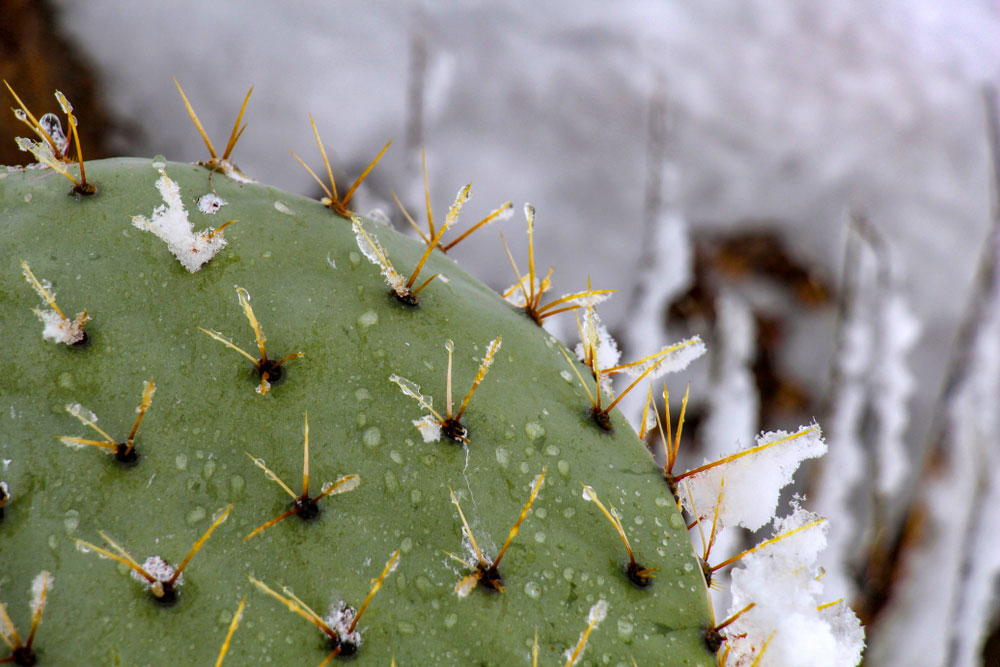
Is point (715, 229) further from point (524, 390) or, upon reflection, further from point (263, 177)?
point (524, 390)

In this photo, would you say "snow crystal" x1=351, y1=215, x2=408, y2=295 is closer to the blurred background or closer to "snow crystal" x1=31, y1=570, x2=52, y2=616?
"snow crystal" x1=31, y1=570, x2=52, y2=616

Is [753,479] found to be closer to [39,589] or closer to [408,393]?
[408,393]

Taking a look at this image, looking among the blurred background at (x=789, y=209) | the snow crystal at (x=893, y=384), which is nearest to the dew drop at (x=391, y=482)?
the blurred background at (x=789, y=209)

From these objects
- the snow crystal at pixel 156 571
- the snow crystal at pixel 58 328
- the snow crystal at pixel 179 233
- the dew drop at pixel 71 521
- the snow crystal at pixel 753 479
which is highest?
the snow crystal at pixel 753 479

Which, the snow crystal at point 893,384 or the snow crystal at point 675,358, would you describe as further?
the snow crystal at point 893,384

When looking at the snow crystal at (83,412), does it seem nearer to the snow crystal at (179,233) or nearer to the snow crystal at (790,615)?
the snow crystal at (179,233)

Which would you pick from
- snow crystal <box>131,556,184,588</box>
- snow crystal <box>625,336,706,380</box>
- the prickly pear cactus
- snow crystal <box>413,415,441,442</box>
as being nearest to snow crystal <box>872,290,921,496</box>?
snow crystal <box>625,336,706,380</box>
